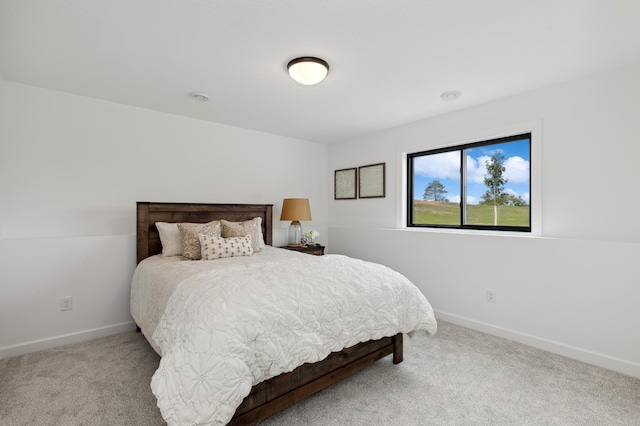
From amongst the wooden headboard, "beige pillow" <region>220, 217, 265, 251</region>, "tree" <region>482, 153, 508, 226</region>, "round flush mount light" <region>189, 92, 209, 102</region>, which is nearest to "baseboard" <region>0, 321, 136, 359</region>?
the wooden headboard

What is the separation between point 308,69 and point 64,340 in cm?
313

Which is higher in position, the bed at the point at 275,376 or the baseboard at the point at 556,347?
the bed at the point at 275,376

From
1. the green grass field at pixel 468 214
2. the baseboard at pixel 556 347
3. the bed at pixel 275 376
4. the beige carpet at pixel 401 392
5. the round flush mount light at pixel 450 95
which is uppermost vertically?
the round flush mount light at pixel 450 95

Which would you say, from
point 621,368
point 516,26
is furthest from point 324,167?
point 621,368

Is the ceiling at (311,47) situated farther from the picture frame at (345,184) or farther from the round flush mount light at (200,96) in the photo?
the picture frame at (345,184)

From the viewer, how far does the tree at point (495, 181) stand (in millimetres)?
3158

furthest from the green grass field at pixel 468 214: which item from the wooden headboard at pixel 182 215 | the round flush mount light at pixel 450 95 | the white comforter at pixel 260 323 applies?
the wooden headboard at pixel 182 215

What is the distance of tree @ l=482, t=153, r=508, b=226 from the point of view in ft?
10.4

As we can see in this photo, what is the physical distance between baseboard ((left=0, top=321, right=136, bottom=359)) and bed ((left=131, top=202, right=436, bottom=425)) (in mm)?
316

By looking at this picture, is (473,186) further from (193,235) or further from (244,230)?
(193,235)

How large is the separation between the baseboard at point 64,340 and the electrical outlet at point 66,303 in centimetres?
24

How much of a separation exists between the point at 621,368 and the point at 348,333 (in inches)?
83.3

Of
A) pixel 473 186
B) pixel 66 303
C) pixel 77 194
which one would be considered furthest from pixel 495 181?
pixel 66 303

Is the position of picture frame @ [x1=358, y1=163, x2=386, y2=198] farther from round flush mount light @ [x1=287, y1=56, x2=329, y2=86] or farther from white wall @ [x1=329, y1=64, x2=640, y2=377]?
round flush mount light @ [x1=287, y1=56, x2=329, y2=86]
